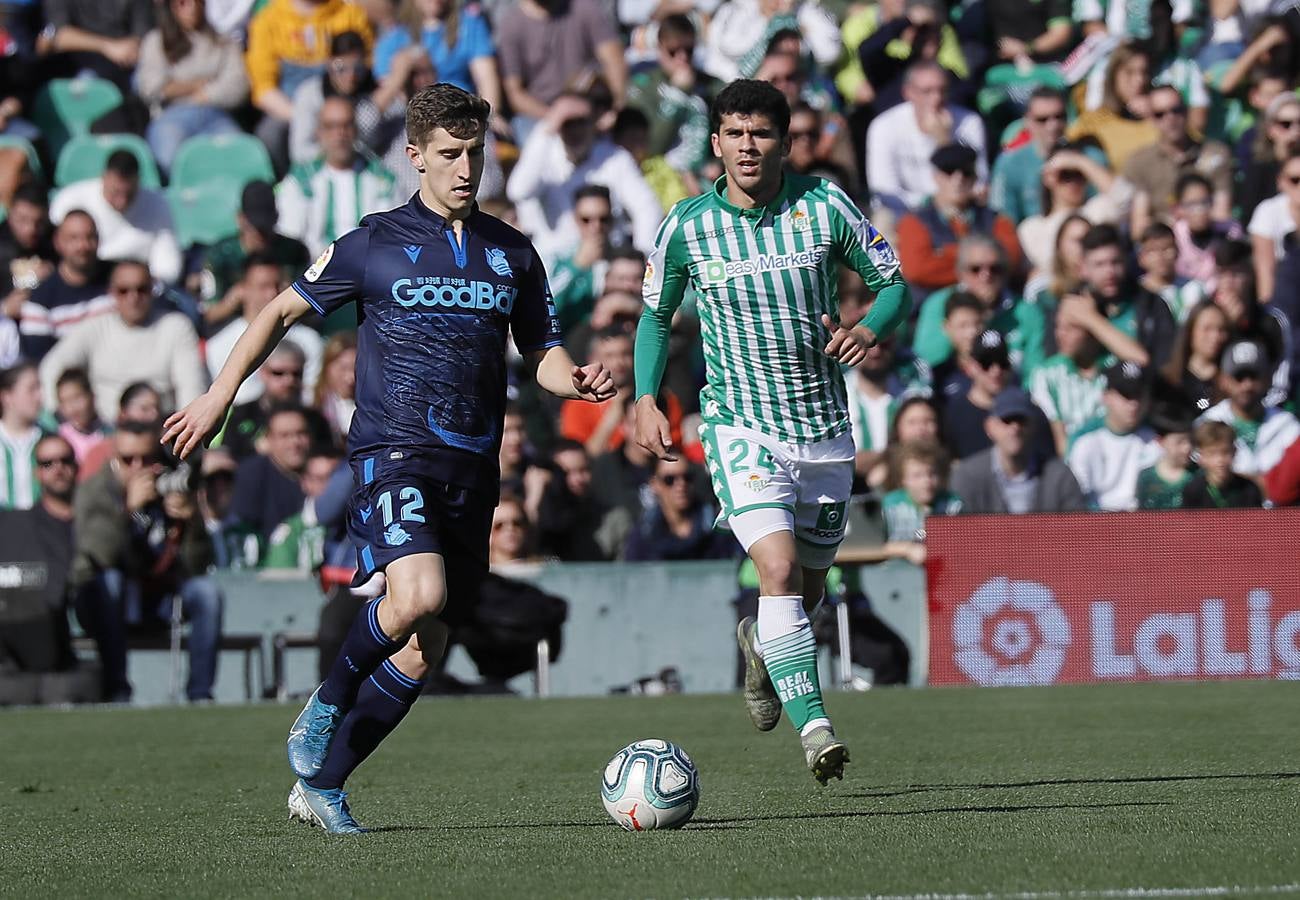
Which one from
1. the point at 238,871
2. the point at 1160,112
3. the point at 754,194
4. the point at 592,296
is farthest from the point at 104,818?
the point at 1160,112

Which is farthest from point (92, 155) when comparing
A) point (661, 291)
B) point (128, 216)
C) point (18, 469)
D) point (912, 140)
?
point (661, 291)

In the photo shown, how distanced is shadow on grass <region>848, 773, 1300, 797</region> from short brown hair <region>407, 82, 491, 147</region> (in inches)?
107

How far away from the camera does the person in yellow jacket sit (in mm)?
18594

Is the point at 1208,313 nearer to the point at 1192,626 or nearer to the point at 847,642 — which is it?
the point at 1192,626

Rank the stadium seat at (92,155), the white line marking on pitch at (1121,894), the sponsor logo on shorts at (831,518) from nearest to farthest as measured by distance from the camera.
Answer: the white line marking on pitch at (1121,894) → the sponsor logo on shorts at (831,518) → the stadium seat at (92,155)

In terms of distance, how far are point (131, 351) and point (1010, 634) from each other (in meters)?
6.98

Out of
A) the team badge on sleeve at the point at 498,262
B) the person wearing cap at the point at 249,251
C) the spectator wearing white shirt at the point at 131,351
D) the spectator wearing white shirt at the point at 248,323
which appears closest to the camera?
the team badge on sleeve at the point at 498,262

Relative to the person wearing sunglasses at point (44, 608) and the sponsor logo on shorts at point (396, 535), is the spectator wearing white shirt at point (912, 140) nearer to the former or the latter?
the person wearing sunglasses at point (44, 608)

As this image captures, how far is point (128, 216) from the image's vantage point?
682 inches

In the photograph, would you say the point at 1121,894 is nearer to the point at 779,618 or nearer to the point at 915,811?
the point at 915,811

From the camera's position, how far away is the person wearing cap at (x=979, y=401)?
1461 cm

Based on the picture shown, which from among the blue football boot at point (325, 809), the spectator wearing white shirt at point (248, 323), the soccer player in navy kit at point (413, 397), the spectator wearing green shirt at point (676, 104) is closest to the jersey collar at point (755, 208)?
the soccer player in navy kit at point (413, 397)

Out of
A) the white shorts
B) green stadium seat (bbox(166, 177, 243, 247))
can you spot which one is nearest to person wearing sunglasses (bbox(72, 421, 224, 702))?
green stadium seat (bbox(166, 177, 243, 247))

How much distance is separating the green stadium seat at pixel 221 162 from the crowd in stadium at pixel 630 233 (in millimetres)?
26
